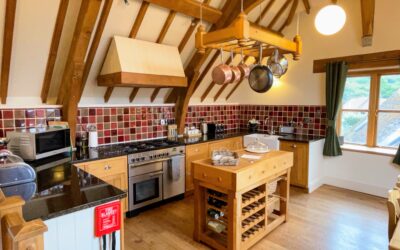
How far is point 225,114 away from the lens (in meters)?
5.54

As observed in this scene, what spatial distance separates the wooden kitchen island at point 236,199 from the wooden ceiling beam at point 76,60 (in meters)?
1.69

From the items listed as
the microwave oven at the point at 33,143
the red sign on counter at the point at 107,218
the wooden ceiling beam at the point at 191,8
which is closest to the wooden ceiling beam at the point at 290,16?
the wooden ceiling beam at the point at 191,8

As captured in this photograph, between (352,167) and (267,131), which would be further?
(267,131)

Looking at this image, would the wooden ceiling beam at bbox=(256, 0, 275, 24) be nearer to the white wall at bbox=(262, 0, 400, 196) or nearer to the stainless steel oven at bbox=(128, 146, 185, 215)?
the white wall at bbox=(262, 0, 400, 196)

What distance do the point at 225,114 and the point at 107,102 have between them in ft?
8.59

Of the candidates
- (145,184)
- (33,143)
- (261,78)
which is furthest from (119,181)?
(261,78)

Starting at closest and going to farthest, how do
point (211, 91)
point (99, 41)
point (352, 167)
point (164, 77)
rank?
1. point (99, 41)
2. point (164, 77)
3. point (352, 167)
4. point (211, 91)

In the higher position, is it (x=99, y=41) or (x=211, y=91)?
(x=99, y=41)

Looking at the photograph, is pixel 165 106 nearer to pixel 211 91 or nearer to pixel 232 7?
pixel 211 91

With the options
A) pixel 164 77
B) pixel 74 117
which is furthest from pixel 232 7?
pixel 74 117

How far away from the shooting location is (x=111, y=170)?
10.1 ft

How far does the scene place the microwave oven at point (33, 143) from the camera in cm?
258

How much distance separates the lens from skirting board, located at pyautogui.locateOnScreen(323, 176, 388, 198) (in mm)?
3941

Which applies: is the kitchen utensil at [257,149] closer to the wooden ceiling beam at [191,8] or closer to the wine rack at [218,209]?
the wine rack at [218,209]
